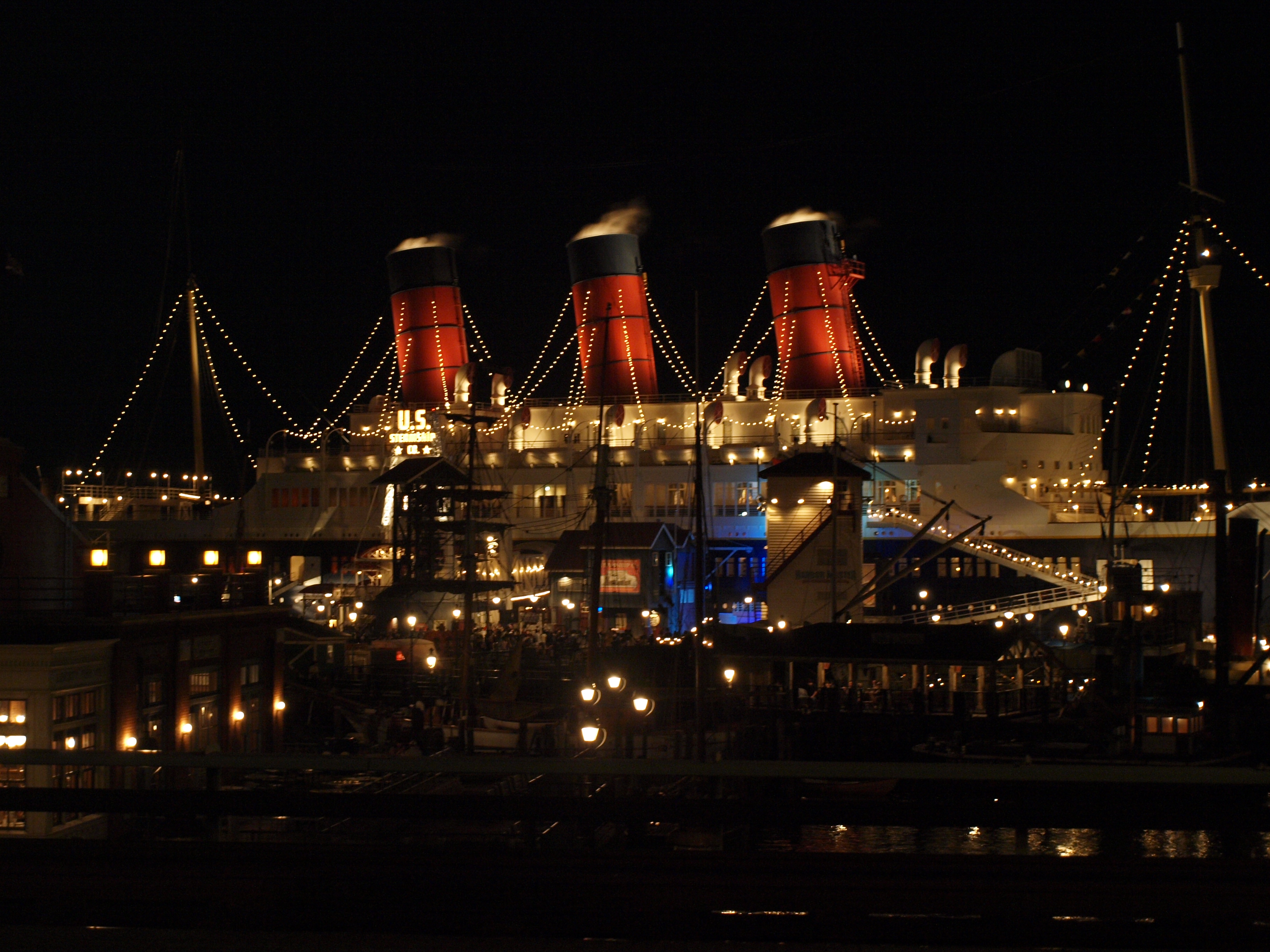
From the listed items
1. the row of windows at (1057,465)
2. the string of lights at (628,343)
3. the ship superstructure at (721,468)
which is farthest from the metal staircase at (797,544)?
the string of lights at (628,343)

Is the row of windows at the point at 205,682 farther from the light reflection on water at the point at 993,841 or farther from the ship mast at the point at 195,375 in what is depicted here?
the ship mast at the point at 195,375

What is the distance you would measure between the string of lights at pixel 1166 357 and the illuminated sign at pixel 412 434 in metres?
28.8

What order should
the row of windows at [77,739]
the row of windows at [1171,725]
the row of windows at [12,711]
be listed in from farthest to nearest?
the row of windows at [1171,725]
the row of windows at [77,739]
the row of windows at [12,711]

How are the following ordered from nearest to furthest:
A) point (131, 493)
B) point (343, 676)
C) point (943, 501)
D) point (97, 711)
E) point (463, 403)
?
point (97, 711), point (343, 676), point (943, 501), point (463, 403), point (131, 493)

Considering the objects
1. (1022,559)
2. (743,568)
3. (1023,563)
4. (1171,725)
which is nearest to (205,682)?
(1171,725)

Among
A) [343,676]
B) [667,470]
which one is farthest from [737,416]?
[343,676]

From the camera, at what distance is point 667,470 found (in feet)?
162

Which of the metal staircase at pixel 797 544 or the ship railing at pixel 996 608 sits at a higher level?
the metal staircase at pixel 797 544

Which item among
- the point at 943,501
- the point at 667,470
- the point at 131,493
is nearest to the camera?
the point at 943,501

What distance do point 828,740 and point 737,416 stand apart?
87.7 feet

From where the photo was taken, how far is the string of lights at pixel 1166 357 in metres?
32.7

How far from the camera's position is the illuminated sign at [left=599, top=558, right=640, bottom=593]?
41250 mm

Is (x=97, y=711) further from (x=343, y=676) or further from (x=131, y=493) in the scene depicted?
(x=131, y=493)

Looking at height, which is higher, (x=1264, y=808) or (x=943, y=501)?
(x=943, y=501)
